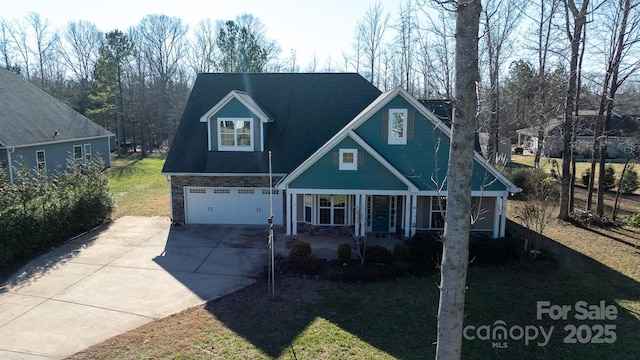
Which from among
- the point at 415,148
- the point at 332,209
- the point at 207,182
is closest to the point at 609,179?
the point at 415,148

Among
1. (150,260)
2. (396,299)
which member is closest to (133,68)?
(150,260)

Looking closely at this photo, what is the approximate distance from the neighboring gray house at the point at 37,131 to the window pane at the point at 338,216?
1622 centimetres

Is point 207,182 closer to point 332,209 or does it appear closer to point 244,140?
point 244,140

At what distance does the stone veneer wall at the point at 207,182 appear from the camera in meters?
17.2

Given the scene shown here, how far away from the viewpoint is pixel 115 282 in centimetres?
Result: 1138

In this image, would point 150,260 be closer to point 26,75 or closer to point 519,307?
point 519,307

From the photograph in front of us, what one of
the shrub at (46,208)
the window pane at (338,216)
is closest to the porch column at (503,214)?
the window pane at (338,216)

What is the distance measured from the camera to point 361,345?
26.7 feet

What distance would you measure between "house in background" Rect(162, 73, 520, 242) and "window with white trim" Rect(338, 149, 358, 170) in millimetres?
37

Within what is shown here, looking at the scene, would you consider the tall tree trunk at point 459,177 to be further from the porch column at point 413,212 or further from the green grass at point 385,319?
the porch column at point 413,212

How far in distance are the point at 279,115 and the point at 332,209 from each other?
231 inches

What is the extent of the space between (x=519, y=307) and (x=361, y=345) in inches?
178

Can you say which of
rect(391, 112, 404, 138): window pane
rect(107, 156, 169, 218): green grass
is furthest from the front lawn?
rect(107, 156, 169, 218): green grass

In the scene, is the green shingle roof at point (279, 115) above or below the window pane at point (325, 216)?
above
